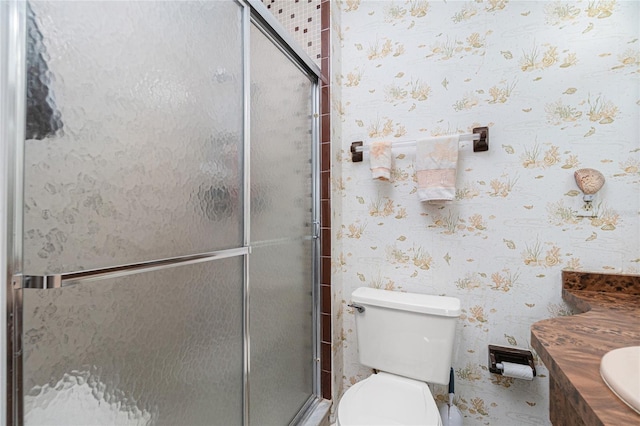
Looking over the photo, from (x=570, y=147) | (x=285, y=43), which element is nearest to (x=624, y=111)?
(x=570, y=147)

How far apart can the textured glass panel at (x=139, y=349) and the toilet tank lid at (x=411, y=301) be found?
667mm

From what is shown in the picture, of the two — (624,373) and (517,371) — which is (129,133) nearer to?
(624,373)

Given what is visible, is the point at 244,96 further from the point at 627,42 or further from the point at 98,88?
the point at 627,42

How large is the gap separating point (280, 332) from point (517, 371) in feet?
3.38

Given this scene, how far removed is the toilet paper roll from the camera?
50.3 inches

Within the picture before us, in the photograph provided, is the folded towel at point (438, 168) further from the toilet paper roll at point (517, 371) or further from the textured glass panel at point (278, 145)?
the toilet paper roll at point (517, 371)

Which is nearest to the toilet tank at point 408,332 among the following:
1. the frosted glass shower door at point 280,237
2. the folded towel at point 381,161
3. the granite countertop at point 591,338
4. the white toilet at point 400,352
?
the white toilet at point 400,352

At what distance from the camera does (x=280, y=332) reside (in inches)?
52.3

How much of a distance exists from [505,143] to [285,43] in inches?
43.7

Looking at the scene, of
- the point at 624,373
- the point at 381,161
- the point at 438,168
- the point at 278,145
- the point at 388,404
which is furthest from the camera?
the point at 381,161

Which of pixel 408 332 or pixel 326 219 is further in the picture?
pixel 326 219

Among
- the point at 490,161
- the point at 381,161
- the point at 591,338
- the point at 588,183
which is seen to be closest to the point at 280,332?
the point at 381,161

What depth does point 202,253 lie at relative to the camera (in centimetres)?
91

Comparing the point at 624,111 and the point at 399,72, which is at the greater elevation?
the point at 399,72
